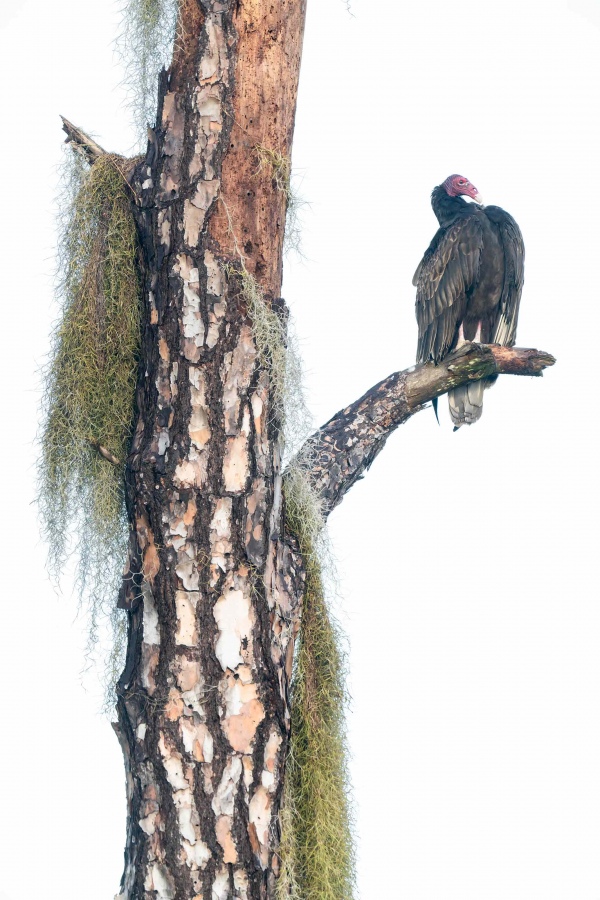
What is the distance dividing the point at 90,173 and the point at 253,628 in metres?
1.16

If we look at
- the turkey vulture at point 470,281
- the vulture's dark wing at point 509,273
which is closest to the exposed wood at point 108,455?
the turkey vulture at point 470,281

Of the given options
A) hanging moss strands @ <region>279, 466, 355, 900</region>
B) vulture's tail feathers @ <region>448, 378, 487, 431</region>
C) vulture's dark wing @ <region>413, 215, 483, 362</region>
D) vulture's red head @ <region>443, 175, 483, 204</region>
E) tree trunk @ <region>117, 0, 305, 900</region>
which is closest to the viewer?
tree trunk @ <region>117, 0, 305, 900</region>

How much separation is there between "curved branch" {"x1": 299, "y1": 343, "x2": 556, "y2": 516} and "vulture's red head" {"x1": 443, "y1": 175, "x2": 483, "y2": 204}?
1342 mm

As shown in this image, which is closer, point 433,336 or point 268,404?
point 268,404

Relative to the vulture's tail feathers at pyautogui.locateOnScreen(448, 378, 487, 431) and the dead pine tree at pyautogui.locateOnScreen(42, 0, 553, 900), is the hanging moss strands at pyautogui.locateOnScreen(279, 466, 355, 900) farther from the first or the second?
the vulture's tail feathers at pyautogui.locateOnScreen(448, 378, 487, 431)

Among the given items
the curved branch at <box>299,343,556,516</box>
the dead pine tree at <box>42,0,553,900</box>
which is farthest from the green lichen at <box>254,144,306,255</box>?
the curved branch at <box>299,343,556,516</box>

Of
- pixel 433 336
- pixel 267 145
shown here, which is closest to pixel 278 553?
pixel 267 145

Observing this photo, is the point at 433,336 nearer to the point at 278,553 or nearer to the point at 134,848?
the point at 278,553

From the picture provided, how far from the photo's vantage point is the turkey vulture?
360cm

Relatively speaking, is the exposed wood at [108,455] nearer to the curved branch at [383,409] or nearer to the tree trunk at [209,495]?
the tree trunk at [209,495]

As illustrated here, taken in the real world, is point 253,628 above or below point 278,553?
below

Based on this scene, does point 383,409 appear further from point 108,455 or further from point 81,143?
point 81,143

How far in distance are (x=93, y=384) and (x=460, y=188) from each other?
84.6 inches

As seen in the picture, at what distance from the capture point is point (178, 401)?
2098 mm
